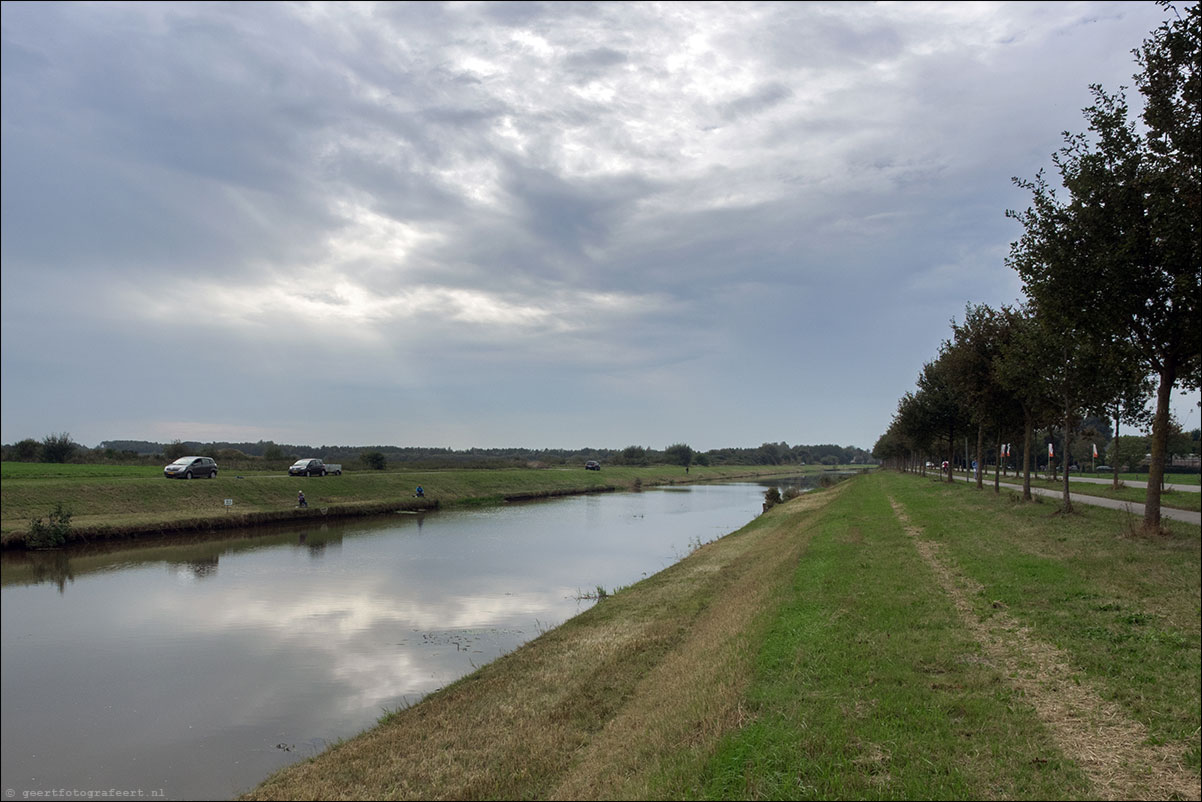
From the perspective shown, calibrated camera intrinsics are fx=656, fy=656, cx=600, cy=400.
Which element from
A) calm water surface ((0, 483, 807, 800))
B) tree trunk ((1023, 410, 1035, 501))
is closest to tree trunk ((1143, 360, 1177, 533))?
tree trunk ((1023, 410, 1035, 501))

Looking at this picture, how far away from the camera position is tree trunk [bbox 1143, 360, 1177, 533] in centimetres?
1444

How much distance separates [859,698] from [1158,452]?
12.0 meters

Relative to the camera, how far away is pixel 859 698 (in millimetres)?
7828

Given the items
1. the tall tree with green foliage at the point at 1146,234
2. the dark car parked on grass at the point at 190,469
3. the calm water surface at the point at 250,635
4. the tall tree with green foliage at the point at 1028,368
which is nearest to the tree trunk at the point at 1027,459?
the tall tree with green foliage at the point at 1028,368

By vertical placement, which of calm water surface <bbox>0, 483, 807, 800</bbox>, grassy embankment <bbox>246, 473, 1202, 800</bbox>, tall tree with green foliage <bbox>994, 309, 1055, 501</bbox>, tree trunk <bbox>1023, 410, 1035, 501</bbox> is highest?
tall tree with green foliage <bbox>994, 309, 1055, 501</bbox>

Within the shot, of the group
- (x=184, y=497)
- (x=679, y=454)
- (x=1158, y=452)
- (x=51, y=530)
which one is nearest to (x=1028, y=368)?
(x=1158, y=452)

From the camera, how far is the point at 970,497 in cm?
3097

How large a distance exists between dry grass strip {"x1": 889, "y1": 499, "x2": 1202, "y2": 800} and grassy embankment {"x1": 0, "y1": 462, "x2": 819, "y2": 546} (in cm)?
3691

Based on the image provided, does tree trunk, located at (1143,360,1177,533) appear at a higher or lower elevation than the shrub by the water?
higher

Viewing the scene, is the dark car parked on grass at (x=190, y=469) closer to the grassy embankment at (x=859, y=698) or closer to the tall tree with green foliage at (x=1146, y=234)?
the grassy embankment at (x=859, y=698)

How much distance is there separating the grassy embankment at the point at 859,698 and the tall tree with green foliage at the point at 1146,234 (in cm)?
419

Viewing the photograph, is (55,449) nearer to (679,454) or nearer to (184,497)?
(184,497)

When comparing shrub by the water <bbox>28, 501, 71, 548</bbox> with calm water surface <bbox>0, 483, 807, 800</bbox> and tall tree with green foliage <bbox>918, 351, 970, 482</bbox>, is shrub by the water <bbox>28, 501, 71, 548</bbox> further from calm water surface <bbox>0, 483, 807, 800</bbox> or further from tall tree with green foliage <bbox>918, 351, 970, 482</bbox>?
tall tree with green foliage <bbox>918, 351, 970, 482</bbox>

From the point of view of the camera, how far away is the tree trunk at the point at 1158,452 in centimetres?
1444
